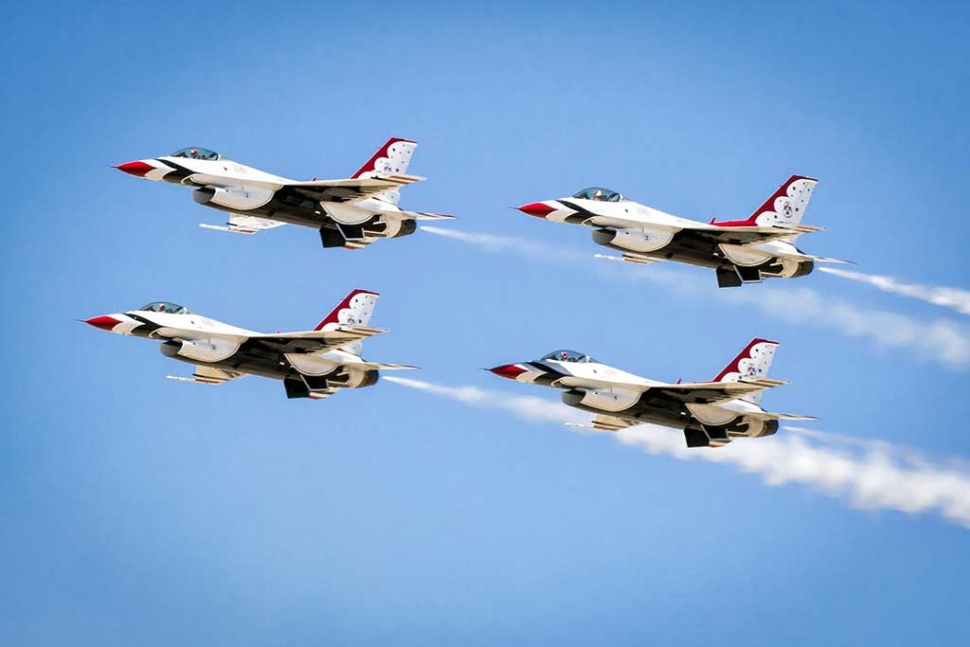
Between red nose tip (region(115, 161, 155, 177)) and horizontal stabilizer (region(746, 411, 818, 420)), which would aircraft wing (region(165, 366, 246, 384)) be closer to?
red nose tip (region(115, 161, 155, 177))

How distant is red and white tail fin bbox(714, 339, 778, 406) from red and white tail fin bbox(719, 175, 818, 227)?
14.7ft

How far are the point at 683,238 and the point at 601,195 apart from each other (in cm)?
356

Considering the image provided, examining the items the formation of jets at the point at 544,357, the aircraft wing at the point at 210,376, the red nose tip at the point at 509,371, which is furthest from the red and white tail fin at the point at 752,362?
the aircraft wing at the point at 210,376

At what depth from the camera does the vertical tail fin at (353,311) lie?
83.2 meters

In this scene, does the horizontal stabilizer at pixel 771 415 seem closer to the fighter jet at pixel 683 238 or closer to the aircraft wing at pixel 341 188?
the fighter jet at pixel 683 238

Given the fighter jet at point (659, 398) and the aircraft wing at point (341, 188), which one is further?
the aircraft wing at point (341, 188)

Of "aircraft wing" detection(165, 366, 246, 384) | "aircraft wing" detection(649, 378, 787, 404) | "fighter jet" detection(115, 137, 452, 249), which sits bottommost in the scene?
"aircraft wing" detection(165, 366, 246, 384)

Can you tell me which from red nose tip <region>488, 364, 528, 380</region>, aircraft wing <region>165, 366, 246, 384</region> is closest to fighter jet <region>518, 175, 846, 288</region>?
red nose tip <region>488, 364, 528, 380</region>

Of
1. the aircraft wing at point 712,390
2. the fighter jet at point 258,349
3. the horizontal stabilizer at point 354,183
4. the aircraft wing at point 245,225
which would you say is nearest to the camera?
the aircraft wing at point 712,390

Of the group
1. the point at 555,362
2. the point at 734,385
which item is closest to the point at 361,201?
the point at 555,362

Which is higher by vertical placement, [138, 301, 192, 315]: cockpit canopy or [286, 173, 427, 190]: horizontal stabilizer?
[286, 173, 427, 190]: horizontal stabilizer

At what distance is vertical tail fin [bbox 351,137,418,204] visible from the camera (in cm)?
8794

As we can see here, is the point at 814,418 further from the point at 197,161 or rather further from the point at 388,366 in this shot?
the point at 197,161

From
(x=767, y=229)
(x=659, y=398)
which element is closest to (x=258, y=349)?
(x=659, y=398)
